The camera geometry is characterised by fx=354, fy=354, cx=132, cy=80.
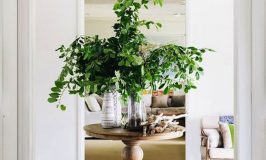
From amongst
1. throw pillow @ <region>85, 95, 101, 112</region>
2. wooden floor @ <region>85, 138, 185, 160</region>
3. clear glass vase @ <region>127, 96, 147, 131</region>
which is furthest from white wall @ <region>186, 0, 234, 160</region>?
throw pillow @ <region>85, 95, 101, 112</region>

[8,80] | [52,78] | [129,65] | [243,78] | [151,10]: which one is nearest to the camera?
[243,78]

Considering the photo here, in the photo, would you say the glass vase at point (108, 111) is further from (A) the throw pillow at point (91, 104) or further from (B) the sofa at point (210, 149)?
(A) the throw pillow at point (91, 104)

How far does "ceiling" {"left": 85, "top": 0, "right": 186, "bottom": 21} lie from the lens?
6.71 metres

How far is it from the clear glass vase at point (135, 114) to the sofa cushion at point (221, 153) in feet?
5.33

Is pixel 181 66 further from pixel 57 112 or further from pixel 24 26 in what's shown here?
pixel 57 112

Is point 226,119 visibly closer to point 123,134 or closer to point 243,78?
point 123,134

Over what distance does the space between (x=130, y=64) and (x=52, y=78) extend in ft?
4.93

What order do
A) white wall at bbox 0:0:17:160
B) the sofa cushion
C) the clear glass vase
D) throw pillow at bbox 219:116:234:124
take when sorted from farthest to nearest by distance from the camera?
throw pillow at bbox 219:116:234:124
the sofa cushion
the clear glass vase
white wall at bbox 0:0:17:160

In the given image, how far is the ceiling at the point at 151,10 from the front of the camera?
6711mm

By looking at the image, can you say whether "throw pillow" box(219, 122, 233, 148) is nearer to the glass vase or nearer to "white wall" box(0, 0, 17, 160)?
the glass vase

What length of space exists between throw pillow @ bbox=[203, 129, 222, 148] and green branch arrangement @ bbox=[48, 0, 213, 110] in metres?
1.70

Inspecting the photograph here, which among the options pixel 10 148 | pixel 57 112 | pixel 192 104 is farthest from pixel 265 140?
pixel 192 104

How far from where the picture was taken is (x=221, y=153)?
3672 millimetres

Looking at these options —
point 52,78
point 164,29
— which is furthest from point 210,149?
point 164,29
